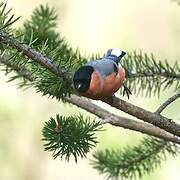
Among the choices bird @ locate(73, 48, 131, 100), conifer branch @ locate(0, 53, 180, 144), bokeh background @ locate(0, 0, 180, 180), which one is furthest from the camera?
bokeh background @ locate(0, 0, 180, 180)

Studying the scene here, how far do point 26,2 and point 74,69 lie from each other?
1.52m

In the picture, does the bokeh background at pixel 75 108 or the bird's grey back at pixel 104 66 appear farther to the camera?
the bokeh background at pixel 75 108

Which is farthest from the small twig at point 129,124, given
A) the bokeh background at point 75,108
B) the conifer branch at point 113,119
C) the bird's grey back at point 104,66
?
the bokeh background at point 75,108

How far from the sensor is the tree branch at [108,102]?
0.47 meters

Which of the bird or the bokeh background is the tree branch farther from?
the bokeh background

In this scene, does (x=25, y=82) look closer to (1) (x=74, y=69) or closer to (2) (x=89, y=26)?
(1) (x=74, y=69)

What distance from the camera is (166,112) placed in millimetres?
1639

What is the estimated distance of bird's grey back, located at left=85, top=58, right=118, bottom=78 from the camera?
18.9 inches

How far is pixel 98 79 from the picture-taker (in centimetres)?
47

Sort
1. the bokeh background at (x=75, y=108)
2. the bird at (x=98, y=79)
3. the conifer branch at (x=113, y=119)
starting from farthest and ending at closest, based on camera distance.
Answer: the bokeh background at (x=75, y=108) < the conifer branch at (x=113, y=119) < the bird at (x=98, y=79)

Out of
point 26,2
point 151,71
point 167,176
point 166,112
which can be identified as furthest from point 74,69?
point 26,2

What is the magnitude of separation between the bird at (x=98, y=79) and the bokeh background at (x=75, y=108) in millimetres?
1171

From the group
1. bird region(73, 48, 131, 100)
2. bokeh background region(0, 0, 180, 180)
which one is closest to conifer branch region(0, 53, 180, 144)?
bird region(73, 48, 131, 100)

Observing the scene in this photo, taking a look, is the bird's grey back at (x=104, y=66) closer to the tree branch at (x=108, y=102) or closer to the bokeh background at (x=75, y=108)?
→ the tree branch at (x=108, y=102)
